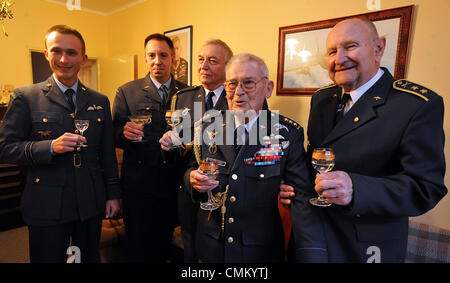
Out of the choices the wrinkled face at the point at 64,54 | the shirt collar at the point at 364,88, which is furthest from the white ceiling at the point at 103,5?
the shirt collar at the point at 364,88

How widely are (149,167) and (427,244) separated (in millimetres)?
2127

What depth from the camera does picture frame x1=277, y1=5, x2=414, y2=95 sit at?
1990mm

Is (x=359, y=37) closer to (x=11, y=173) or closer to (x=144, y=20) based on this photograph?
(x=144, y=20)

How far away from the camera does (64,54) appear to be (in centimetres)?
171

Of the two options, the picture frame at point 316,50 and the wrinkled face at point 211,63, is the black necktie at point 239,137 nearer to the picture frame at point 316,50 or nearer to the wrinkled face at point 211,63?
the wrinkled face at point 211,63

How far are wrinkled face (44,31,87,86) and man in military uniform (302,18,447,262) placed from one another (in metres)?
1.60

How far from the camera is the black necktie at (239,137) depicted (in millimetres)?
1479

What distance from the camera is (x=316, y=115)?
1588 millimetres

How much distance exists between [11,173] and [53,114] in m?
3.09

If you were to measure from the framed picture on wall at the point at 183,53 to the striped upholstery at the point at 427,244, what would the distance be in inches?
121

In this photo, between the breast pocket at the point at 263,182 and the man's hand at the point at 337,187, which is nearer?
the man's hand at the point at 337,187

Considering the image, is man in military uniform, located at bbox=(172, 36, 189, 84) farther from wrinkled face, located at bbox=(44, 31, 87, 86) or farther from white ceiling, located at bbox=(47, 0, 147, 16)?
wrinkled face, located at bbox=(44, 31, 87, 86)

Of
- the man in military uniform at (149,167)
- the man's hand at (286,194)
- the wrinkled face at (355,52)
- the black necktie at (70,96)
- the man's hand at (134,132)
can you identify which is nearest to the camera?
the wrinkled face at (355,52)
